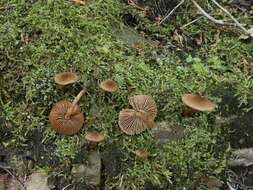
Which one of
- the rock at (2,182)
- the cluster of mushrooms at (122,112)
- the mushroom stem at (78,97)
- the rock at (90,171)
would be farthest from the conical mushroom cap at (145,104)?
the rock at (2,182)

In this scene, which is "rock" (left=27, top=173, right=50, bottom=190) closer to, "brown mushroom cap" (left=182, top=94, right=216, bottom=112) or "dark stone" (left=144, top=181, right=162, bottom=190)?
"dark stone" (left=144, top=181, right=162, bottom=190)

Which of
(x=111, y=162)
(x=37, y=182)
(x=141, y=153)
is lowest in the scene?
(x=37, y=182)

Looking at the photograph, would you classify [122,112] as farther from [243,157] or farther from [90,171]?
[243,157]

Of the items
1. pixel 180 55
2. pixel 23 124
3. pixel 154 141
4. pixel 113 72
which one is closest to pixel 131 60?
pixel 113 72

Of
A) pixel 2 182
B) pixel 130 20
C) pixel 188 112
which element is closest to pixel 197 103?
pixel 188 112

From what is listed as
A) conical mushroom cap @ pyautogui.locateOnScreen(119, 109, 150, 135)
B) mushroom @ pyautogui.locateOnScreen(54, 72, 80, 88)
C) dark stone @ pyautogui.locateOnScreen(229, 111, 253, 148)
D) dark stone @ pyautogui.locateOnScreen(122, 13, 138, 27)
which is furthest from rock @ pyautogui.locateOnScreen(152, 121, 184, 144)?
dark stone @ pyautogui.locateOnScreen(122, 13, 138, 27)

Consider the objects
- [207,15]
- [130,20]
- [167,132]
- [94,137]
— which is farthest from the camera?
[130,20]
